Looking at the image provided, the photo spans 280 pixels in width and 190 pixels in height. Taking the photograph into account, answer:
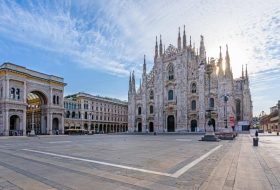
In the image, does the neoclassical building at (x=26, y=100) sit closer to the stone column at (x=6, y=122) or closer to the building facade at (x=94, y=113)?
the stone column at (x=6, y=122)

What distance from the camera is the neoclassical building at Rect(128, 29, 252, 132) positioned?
5388 centimetres

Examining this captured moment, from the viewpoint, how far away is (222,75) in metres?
53.4

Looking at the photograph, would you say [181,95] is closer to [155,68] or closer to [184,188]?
[155,68]

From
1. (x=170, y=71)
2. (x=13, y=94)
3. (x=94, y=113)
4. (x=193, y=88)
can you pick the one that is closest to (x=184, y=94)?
(x=193, y=88)

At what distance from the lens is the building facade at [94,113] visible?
254 ft

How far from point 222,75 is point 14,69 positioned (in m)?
48.3

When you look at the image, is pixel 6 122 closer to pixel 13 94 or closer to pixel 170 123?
pixel 13 94

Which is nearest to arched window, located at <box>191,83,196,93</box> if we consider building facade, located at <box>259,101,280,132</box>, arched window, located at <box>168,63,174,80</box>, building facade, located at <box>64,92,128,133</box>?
arched window, located at <box>168,63,174,80</box>

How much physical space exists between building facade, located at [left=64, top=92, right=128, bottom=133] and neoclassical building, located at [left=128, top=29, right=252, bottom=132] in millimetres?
20543

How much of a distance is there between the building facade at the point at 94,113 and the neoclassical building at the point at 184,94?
2054 centimetres

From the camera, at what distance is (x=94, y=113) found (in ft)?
280

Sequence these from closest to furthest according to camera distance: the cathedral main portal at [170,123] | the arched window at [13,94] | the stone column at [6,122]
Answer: the stone column at [6,122], the arched window at [13,94], the cathedral main portal at [170,123]

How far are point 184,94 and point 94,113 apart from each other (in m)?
39.3

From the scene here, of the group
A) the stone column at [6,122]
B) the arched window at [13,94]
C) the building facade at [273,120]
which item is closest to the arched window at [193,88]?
the building facade at [273,120]
